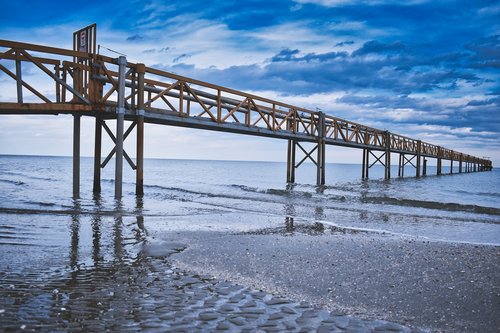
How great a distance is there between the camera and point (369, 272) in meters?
4.65

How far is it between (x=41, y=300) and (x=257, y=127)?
14.6m

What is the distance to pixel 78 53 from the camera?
36.0ft

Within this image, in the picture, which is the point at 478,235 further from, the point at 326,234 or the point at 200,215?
the point at 200,215

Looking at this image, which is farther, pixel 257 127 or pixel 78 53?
pixel 257 127

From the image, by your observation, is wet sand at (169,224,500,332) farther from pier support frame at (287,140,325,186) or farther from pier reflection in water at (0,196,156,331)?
pier support frame at (287,140,325,186)

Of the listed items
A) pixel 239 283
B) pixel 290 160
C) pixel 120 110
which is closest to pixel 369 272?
pixel 239 283

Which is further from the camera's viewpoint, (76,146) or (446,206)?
(446,206)

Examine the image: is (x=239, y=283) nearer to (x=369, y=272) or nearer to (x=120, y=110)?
(x=369, y=272)

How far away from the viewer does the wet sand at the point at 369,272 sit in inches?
134

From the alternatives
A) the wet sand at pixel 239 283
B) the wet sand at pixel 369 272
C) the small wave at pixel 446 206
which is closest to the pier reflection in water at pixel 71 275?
the wet sand at pixel 239 283

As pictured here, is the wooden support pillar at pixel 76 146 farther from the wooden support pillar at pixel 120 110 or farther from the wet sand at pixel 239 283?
the wet sand at pixel 239 283

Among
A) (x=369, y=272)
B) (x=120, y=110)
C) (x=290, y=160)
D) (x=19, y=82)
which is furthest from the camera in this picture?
(x=290, y=160)

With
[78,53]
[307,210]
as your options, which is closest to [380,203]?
[307,210]

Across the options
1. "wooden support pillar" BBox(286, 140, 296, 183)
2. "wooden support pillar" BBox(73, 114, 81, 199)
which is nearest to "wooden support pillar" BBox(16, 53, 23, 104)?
"wooden support pillar" BBox(73, 114, 81, 199)
